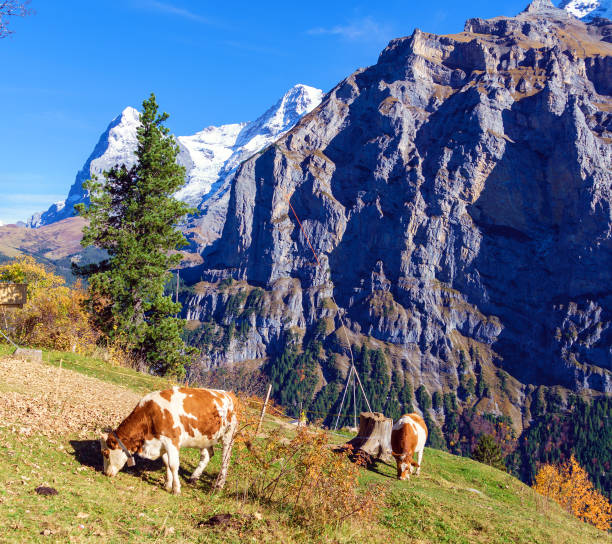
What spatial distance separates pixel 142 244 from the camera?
113 feet

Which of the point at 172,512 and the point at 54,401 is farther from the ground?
the point at 54,401

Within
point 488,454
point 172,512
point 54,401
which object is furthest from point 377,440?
point 488,454

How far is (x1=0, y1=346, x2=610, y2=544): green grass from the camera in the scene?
9008 millimetres

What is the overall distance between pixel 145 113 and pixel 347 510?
34.1 m

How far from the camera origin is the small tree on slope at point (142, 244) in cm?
3334

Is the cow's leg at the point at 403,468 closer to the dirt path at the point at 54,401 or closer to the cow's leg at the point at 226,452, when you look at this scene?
the cow's leg at the point at 226,452

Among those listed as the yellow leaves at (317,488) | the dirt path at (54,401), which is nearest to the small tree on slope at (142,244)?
the dirt path at (54,401)

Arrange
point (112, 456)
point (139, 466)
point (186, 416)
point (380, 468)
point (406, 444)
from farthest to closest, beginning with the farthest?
point (380, 468) < point (406, 444) < point (139, 466) < point (186, 416) < point (112, 456)

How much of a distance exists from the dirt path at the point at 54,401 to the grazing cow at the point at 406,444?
11671mm

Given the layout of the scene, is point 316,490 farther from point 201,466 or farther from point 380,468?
point 380,468

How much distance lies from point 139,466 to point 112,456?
4.66ft

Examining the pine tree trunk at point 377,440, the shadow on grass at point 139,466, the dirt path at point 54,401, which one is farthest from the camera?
the pine tree trunk at point 377,440

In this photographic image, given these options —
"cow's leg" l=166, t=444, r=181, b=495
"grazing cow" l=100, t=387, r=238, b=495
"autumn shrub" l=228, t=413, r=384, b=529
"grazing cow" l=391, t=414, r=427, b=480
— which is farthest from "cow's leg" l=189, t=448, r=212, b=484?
"grazing cow" l=391, t=414, r=427, b=480

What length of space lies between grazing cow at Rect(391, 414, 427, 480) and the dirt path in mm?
11671
